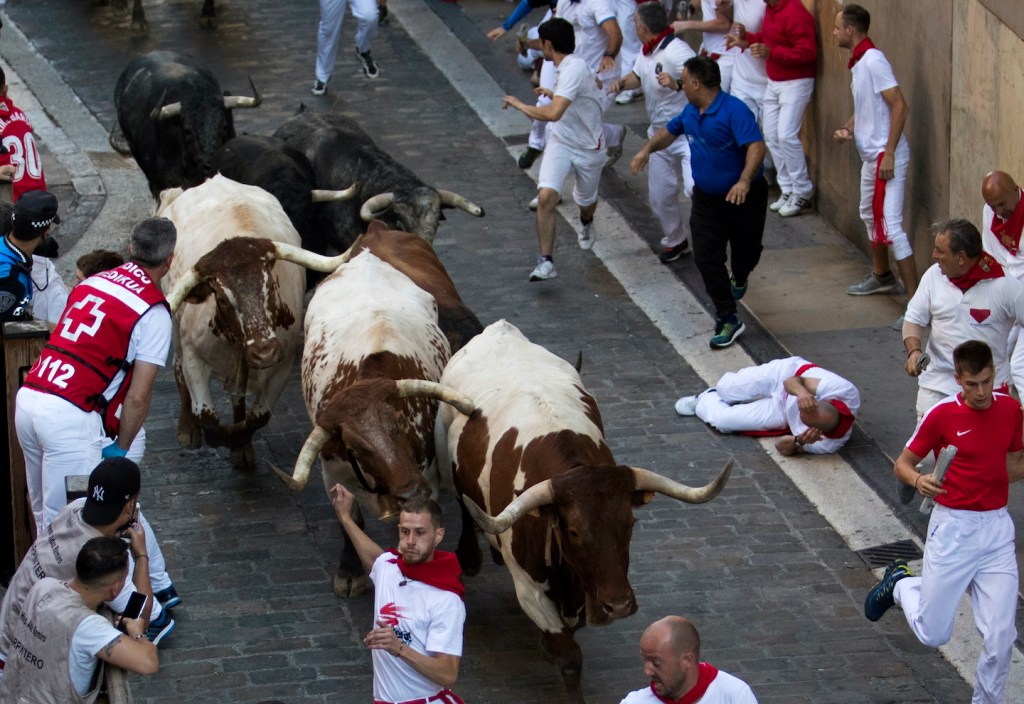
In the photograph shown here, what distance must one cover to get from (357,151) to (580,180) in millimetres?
1960

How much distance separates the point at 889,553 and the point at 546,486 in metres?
2.97

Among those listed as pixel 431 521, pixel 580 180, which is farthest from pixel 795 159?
pixel 431 521

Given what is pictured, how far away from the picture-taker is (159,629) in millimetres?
8305

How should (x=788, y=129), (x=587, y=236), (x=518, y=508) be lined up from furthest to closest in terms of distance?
(x=788, y=129), (x=587, y=236), (x=518, y=508)

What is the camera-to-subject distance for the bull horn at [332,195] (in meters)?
11.2

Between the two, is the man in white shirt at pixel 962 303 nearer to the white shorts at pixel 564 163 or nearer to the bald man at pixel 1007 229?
the bald man at pixel 1007 229

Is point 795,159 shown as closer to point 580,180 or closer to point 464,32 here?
point 580,180

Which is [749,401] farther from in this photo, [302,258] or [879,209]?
[302,258]

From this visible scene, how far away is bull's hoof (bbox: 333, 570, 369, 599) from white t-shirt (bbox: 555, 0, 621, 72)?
27.1ft

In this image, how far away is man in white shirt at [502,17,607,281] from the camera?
1267cm

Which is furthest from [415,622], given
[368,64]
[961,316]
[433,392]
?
[368,64]

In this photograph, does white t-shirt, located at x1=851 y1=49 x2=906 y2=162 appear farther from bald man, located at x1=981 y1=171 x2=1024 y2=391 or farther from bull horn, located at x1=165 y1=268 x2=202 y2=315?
bull horn, located at x1=165 y1=268 x2=202 y2=315

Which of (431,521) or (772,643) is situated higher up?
(431,521)

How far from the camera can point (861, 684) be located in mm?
7898
